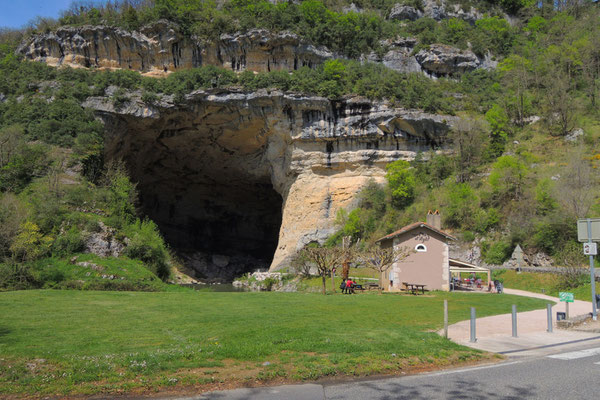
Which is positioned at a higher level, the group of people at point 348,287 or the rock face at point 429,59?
the rock face at point 429,59

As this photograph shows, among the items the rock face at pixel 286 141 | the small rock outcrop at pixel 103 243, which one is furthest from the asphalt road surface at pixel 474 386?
the rock face at pixel 286 141

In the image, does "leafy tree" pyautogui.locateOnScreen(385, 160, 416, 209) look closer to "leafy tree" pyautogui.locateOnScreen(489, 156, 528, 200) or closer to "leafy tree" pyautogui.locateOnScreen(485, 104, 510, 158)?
"leafy tree" pyautogui.locateOnScreen(489, 156, 528, 200)

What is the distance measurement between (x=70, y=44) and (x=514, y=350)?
55.4 metres

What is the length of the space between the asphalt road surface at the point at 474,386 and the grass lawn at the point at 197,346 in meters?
0.54

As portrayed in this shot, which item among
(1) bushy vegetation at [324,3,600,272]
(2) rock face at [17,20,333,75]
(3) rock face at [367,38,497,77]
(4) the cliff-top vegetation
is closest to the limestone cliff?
(2) rock face at [17,20,333,75]

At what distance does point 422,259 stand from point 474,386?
21.1 meters

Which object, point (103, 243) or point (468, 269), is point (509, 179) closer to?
point (468, 269)

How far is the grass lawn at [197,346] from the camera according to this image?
645cm

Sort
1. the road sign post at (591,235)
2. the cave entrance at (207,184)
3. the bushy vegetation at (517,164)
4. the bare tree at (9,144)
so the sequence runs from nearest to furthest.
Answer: the road sign post at (591,235) < the bushy vegetation at (517,164) < the bare tree at (9,144) < the cave entrance at (207,184)

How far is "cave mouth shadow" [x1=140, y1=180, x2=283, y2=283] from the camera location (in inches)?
2384

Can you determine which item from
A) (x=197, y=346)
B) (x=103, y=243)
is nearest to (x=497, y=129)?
(x=103, y=243)

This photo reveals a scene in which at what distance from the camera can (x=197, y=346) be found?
8.25 m

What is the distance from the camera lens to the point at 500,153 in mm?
43875

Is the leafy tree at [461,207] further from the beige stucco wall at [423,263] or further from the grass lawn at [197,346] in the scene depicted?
the grass lawn at [197,346]
